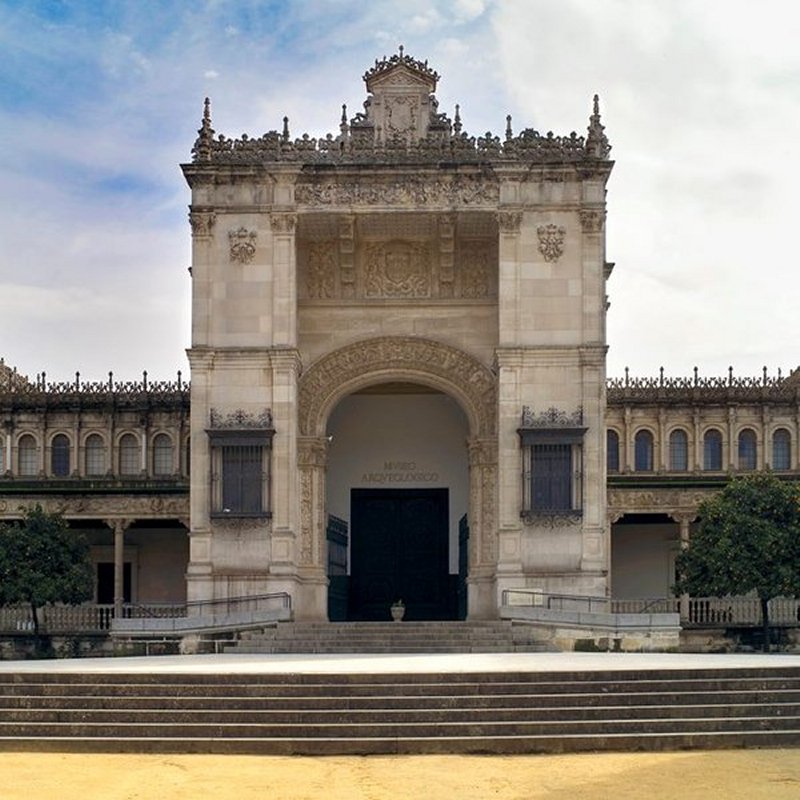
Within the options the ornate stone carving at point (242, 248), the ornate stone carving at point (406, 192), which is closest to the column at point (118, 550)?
the ornate stone carving at point (242, 248)

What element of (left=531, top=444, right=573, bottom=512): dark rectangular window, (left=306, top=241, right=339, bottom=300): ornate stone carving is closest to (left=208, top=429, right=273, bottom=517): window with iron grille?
(left=306, top=241, right=339, bottom=300): ornate stone carving

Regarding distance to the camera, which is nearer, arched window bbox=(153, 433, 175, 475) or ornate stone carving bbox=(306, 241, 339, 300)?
ornate stone carving bbox=(306, 241, 339, 300)

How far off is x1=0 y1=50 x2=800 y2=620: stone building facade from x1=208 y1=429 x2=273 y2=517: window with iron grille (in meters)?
0.05

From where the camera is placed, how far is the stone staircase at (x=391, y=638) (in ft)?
95.2

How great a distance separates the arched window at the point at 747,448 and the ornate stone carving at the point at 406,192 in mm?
14477

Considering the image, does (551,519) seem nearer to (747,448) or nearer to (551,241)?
(551,241)

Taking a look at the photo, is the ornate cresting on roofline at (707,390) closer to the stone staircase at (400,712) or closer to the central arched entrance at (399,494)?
the central arched entrance at (399,494)

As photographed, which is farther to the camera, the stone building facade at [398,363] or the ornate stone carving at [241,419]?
the ornate stone carving at [241,419]

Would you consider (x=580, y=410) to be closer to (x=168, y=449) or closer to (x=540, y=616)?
(x=540, y=616)

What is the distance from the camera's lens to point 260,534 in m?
32.7

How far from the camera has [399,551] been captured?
38.1 metres

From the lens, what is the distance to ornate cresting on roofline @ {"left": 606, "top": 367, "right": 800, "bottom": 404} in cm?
4406

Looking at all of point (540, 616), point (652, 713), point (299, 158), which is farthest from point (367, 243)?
point (652, 713)

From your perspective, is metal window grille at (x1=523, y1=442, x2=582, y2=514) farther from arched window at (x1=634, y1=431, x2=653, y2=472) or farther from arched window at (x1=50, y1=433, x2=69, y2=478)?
arched window at (x1=50, y1=433, x2=69, y2=478)
